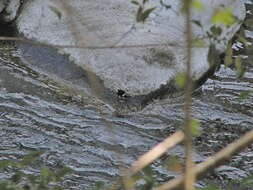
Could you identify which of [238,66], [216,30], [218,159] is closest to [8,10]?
[238,66]

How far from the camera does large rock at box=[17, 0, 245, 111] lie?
496 centimetres

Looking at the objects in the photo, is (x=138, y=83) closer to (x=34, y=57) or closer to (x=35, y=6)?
(x=34, y=57)

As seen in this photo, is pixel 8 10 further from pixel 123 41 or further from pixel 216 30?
pixel 216 30

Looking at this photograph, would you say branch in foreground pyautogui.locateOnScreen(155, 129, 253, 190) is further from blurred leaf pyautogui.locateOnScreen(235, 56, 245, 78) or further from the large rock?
the large rock

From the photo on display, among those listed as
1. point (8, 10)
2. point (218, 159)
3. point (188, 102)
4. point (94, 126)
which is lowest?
point (94, 126)

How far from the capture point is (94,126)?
4.60m

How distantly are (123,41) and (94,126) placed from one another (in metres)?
0.84

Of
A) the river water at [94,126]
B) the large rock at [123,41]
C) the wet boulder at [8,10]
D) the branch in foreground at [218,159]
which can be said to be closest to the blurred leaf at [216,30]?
the branch in foreground at [218,159]

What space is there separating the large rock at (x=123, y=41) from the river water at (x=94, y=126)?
172 mm

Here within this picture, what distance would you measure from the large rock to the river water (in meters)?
0.17

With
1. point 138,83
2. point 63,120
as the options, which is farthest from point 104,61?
point 63,120

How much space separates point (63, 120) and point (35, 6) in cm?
153

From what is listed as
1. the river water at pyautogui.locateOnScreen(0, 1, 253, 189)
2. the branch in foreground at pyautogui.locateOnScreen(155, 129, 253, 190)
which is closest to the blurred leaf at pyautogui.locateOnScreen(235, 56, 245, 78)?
the branch in foreground at pyautogui.locateOnScreen(155, 129, 253, 190)

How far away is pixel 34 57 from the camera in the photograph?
17.9ft
